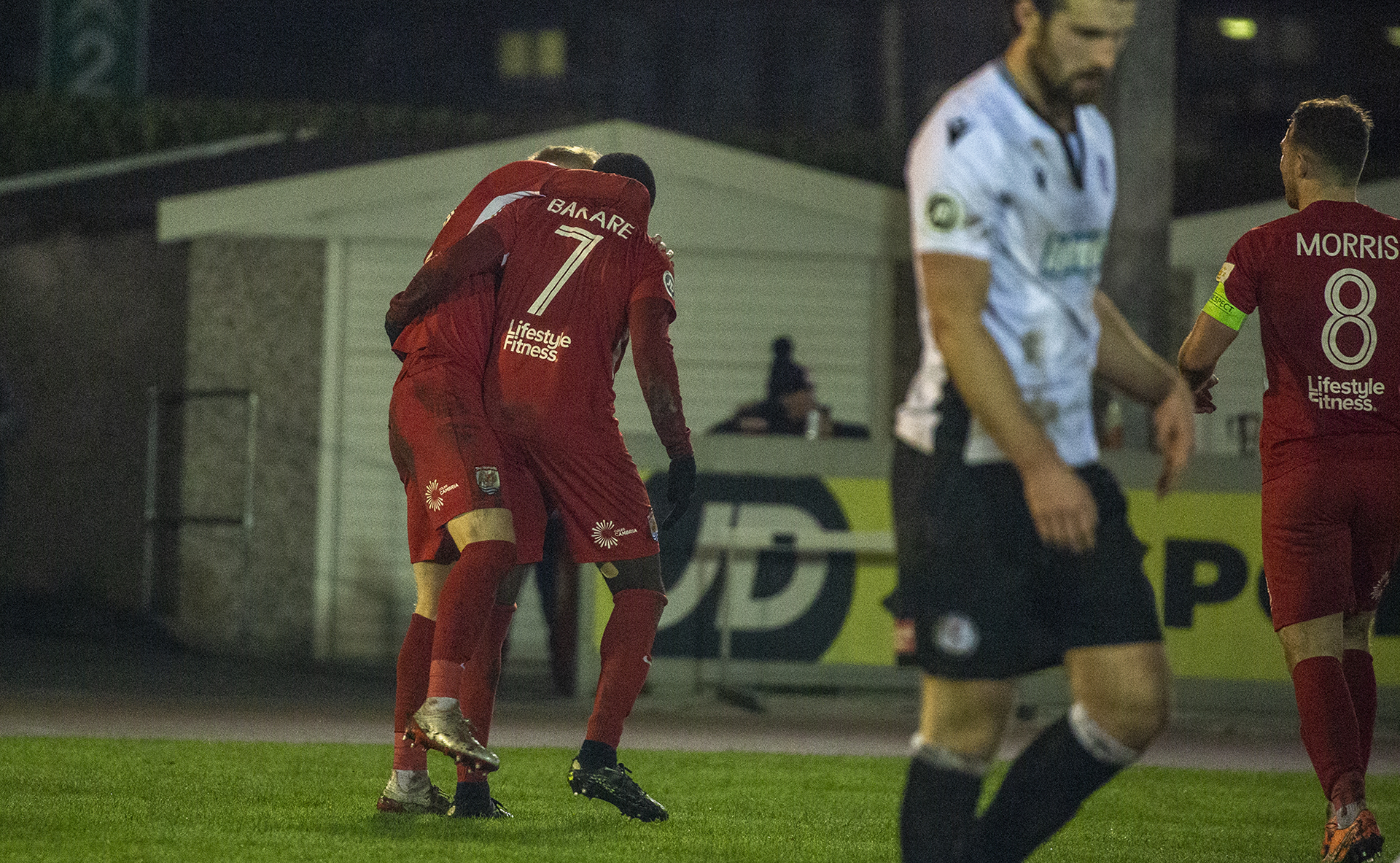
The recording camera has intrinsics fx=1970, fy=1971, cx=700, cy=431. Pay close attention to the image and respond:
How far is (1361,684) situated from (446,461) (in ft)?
9.06

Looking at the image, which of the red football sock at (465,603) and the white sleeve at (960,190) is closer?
the white sleeve at (960,190)

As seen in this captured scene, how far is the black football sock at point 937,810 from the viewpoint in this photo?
371cm

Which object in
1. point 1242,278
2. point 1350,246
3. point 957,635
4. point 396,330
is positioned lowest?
point 957,635

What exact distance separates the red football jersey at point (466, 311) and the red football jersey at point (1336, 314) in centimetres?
214

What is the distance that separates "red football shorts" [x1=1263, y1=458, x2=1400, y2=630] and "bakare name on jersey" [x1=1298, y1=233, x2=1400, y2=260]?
0.58 metres

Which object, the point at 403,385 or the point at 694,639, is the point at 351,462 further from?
the point at 403,385

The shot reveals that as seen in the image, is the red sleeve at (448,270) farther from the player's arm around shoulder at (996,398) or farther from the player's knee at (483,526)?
the player's arm around shoulder at (996,398)

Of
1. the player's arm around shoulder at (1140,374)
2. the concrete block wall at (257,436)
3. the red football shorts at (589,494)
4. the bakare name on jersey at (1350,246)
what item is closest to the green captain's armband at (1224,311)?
the bakare name on jersey at (1350,246)

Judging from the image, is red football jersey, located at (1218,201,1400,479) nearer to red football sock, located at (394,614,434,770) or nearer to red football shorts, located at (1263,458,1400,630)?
red football shorts, located at (1263,458,1400,630)

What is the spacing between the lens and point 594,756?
234 inches

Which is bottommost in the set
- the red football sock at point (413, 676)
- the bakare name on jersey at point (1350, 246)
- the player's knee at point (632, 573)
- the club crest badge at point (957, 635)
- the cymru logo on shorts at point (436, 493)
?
the red football sock at point (413, 676)

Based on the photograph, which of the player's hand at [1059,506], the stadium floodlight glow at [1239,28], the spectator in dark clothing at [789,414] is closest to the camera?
the player's hand at [1059,506]

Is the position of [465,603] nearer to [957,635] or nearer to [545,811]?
[545,811]

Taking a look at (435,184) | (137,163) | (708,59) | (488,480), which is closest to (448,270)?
(488,480)
